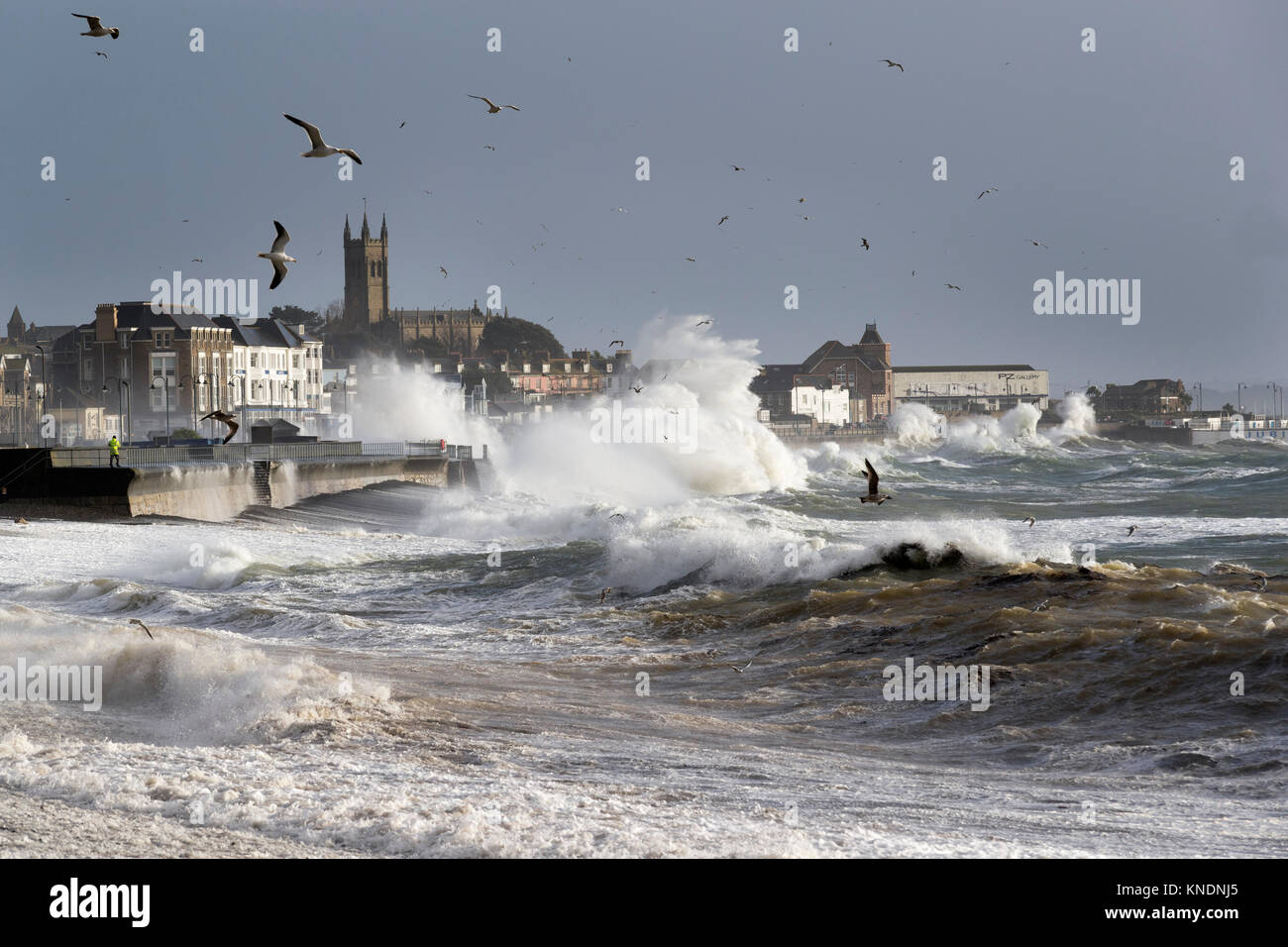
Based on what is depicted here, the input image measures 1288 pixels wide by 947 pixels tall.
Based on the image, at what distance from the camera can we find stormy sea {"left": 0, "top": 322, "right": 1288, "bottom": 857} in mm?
8320

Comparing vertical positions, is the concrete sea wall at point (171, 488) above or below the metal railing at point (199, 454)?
below

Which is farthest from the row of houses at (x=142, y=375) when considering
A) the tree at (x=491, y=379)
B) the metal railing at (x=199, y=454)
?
the tree at (x=491, y=379)

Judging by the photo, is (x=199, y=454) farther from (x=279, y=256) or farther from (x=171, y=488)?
(x=279, y=256)

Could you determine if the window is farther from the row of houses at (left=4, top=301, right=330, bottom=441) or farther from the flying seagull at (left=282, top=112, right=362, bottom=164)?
the flying seagull at (left=282, top=112, right=362, bottom=164)

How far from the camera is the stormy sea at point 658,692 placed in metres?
8.32

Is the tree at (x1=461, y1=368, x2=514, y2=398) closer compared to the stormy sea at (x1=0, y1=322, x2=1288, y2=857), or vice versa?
the stormy sea at (x1=0, y1=322, x2=1288, y2=857)

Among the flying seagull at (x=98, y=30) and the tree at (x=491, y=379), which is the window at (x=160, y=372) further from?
the flying seagull at (x=98, y=30)

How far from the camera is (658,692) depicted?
14.0m

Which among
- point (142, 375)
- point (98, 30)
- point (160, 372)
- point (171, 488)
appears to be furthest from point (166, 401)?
point (98, 30)

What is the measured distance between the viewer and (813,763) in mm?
10555

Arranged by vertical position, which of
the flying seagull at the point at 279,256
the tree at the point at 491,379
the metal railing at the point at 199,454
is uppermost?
the tree at the point at 491,379

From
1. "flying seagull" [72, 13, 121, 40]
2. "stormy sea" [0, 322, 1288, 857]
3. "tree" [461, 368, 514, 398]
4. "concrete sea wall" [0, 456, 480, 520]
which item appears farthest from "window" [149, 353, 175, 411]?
"flying seagull" [72, 13, 121, 40]

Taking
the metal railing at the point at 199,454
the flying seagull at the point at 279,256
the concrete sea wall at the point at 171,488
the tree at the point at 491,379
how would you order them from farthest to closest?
the tree at the point at 491,379 → the metal railing at the point at 199,454 → the concrete sea wall at the point at 171,488 → the flying seagull at the point at 279,256
